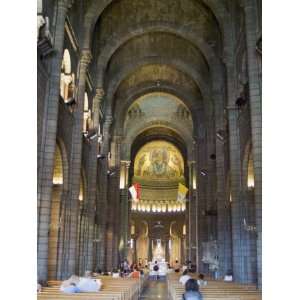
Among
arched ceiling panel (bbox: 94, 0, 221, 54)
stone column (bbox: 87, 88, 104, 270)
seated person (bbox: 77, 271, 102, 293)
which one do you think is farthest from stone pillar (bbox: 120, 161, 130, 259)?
seated person (bbox: 77, 271, 102, 293)

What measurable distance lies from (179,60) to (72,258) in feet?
69.4

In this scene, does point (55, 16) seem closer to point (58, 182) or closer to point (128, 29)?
point (58, 182)

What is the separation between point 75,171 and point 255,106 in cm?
1081

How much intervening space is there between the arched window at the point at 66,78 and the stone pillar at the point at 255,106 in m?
9.94

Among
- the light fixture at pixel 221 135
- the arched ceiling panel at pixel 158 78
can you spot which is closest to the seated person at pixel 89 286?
the light fixture at pixel 221 135

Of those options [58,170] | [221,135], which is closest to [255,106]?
[221,135]

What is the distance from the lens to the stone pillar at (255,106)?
15.4 metres

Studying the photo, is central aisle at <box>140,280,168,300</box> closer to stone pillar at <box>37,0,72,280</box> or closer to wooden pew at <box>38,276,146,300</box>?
wooden pew at <box>38,276,146,300</box>

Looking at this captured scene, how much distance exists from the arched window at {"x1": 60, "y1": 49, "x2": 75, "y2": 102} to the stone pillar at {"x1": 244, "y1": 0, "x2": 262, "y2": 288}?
391 inches

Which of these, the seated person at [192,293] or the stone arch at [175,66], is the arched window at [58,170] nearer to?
the seated person at [192,293]

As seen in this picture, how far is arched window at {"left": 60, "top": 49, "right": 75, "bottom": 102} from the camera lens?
21.9m
